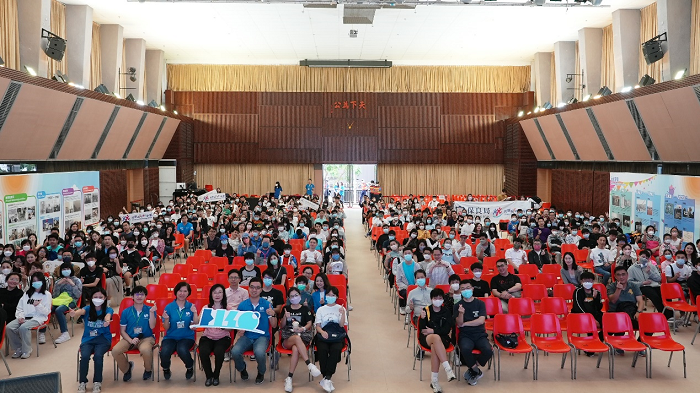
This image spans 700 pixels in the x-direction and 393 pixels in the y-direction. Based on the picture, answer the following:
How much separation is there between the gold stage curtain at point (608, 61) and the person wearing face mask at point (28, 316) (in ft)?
77.2

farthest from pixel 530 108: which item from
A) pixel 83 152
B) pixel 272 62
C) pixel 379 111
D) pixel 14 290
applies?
pixel 14 290

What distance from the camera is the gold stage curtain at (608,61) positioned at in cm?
2464

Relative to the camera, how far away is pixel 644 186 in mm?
17875

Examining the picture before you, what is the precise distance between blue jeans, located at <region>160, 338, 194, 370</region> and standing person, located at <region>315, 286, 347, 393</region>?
177 cm

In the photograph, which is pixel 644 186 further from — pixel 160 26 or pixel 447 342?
pixel 160 26

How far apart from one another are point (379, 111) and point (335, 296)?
26.9 m

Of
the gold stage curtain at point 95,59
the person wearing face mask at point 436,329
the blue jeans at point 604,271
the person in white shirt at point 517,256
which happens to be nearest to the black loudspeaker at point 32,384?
the person wearing face mask at point 436,329

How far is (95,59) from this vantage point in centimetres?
2506

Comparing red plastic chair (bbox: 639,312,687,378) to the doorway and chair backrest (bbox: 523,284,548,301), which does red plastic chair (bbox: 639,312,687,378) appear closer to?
chair backrest (bbox: 523,284,548,301)

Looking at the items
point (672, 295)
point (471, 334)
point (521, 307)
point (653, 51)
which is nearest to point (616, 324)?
point (521, 307)

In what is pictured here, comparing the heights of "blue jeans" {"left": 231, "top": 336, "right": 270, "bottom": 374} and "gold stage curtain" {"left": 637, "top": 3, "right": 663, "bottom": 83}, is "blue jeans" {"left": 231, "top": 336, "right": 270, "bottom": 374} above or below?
below

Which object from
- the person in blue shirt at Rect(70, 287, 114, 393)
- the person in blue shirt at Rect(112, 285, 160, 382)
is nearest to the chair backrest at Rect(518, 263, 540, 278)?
the person in blue shirt at Rect(112, 285, 160, 382)

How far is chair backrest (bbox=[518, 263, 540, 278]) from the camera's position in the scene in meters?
11.6

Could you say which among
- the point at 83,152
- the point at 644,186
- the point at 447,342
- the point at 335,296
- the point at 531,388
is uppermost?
the point at 83,152
